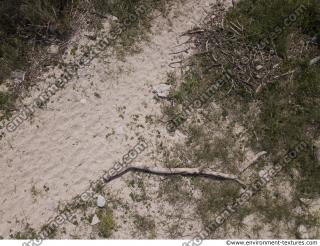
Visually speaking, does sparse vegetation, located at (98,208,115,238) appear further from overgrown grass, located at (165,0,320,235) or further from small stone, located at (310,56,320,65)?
small stone, located at (310,56,320,65)

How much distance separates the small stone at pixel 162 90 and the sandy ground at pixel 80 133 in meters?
0.08

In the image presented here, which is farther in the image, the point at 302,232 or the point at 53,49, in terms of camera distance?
the point at 53,49

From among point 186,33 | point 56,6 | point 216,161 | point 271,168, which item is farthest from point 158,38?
point 271,168

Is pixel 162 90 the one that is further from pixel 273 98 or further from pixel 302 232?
pixel 302 232

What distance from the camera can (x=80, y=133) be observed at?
6.55 m

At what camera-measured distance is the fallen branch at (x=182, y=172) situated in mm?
6348

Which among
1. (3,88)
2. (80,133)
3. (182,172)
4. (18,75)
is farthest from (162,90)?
(3,88)

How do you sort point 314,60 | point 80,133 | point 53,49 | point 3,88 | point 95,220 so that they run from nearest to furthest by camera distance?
point 95,220 < point 80,133 < point 314,60 < point 3,88 < point 53,49

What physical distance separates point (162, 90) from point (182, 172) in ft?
4.60

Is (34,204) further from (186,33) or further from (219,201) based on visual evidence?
(186,33)

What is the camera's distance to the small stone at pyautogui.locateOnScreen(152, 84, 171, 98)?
21.9 ft

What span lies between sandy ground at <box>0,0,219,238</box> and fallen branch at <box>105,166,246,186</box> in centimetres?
15

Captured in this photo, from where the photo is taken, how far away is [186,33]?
6945 millimetres

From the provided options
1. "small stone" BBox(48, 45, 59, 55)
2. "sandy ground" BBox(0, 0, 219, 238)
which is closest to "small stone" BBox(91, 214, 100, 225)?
"sandy ground" BBox(0, 0, 219, 238)
